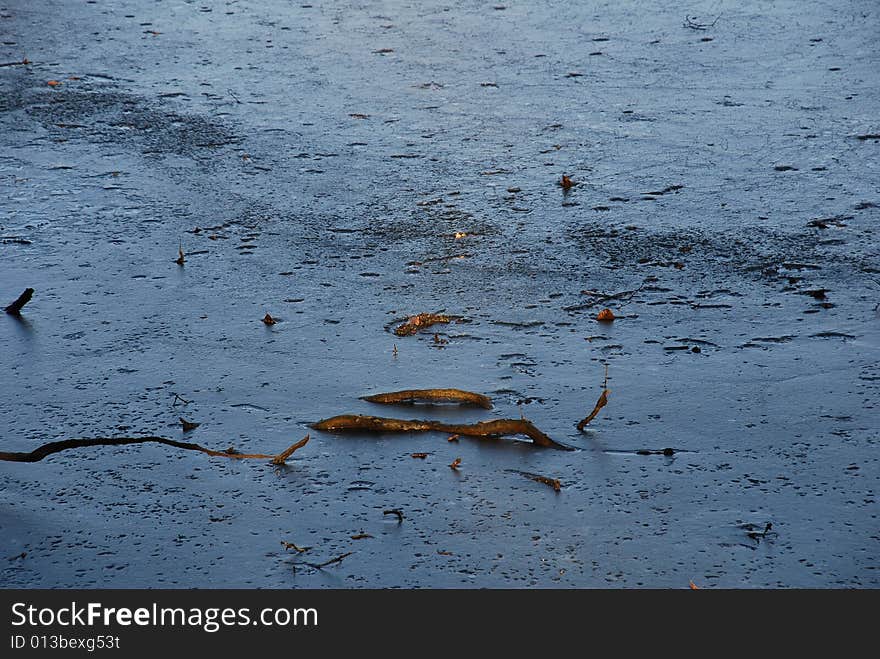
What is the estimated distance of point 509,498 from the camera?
3549 mm

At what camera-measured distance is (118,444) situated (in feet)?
12.8

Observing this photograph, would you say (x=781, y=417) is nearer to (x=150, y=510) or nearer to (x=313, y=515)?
(x=313, y=515)

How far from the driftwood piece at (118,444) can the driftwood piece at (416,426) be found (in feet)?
0.42

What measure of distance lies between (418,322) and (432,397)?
24.6 inches

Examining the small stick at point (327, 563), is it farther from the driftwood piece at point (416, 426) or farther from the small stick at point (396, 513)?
the driftwood piece at point (416, 426)

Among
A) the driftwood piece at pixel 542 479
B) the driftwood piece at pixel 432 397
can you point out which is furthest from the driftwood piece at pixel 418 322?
the driftwood piece at pixel 542 479

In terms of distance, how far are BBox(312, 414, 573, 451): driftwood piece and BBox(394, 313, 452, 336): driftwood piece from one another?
675 millimetres

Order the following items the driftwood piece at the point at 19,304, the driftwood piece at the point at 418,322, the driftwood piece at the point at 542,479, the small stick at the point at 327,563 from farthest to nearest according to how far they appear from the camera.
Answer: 1. the driftwood piece at the point at 19,304
2. the driftwood piece at the point at 418,322
3. the driftwood piece at the point at 542,479
4. the small stick at the point at 327,563

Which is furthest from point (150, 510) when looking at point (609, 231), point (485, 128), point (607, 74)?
point (607, 74)

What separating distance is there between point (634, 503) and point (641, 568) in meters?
0.33

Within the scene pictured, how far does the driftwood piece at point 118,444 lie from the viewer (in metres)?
3.76

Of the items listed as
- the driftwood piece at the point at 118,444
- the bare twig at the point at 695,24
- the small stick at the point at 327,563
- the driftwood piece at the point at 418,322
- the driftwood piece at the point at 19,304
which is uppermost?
the bare twig at the point at 695,24

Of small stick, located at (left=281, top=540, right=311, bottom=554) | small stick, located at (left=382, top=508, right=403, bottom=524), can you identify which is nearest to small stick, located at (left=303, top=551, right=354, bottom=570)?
small stick, located at (left=281, top=540, right=311, bottom=554)
